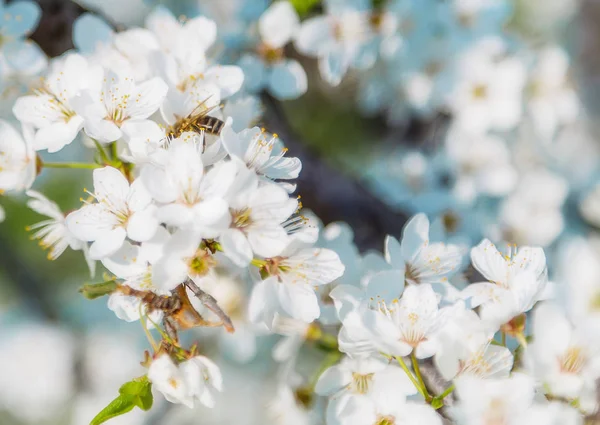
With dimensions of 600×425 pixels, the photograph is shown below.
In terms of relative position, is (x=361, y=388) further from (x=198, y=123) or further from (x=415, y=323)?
(x=198, y=123)

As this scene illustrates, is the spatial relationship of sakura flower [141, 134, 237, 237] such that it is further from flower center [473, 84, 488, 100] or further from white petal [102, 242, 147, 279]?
flower center [473, 84, 488, 100]

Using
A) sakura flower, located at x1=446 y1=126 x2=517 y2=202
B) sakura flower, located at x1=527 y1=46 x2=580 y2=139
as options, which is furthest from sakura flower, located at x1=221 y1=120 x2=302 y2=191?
sakura flower, located at x1=527 y1=46 x2=580 y2=139

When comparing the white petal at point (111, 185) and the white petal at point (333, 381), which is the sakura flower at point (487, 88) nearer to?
the white petal at point (333, 381)

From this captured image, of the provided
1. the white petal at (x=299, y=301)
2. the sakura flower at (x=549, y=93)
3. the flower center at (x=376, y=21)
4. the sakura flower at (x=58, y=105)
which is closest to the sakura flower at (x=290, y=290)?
the white petal at (x=299, y=301)

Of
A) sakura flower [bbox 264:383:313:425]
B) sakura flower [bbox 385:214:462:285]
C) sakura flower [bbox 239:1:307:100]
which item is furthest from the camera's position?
sakura flower [bbox 239:1:307:100]

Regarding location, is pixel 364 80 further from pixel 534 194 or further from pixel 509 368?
pixel 509 368

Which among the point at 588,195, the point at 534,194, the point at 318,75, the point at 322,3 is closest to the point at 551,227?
the point at 534,194

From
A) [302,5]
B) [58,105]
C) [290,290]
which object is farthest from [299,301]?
[302,5]
